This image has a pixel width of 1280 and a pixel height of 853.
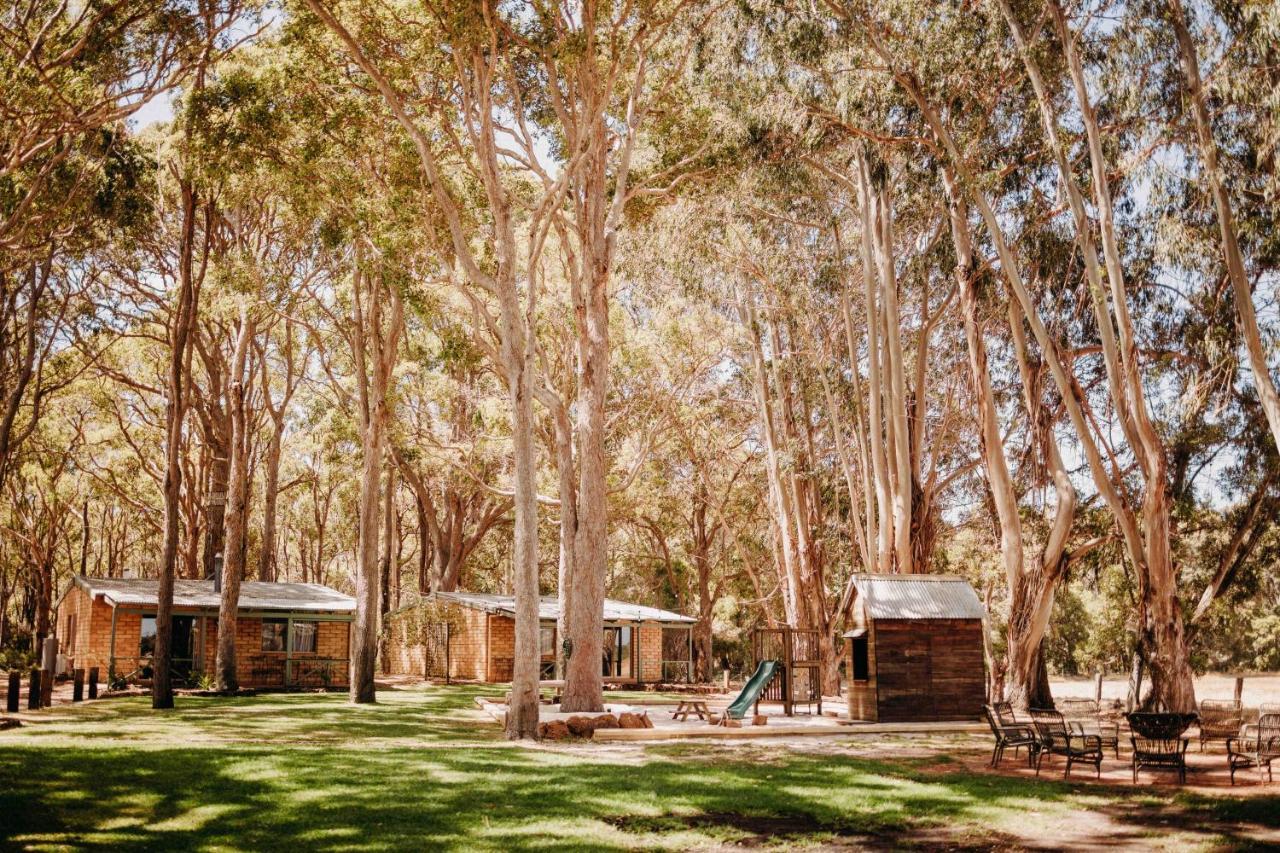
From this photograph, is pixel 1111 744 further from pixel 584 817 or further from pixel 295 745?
pixel 295 745

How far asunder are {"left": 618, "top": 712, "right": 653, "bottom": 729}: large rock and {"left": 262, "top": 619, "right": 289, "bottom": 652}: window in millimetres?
16309

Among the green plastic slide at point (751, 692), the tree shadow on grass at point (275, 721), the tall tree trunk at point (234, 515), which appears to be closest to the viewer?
the tree shadow on grass at point (275, 721)

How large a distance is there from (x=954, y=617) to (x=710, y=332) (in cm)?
1180

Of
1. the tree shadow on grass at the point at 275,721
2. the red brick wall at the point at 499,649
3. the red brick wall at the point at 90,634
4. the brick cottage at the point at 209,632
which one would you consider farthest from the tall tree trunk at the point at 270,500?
the tree shadow on grass at the point at 275,721

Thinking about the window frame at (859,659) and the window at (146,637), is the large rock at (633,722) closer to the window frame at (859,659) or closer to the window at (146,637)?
the window frame at (859,659)

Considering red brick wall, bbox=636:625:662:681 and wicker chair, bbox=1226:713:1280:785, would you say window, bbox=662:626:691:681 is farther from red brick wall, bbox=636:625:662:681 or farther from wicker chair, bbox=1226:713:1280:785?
wicker chair, bbox=1226:713:1280:785

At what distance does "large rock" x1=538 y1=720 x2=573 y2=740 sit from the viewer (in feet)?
50.9

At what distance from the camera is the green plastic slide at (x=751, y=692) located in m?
17.4

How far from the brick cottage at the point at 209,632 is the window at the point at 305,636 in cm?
3

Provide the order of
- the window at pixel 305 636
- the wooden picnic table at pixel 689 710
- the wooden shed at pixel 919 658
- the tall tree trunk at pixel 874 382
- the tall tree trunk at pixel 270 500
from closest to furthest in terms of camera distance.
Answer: the wooden shed at pixel 919 658, the wooden picnic table at pixel 689 710, the tall tree trunk at pixel 874 382, the tall tree trunk at pixel 270 500, the window at pixel 305 636

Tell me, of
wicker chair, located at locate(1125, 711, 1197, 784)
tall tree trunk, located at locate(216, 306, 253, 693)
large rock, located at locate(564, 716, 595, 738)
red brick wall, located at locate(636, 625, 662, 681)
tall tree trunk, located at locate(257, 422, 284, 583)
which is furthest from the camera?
red brick wall, located at locate(636, 625, 662, 681)

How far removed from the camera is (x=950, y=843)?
326 inches

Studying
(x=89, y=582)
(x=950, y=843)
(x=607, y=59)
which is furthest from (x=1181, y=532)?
(x=89, y=582)

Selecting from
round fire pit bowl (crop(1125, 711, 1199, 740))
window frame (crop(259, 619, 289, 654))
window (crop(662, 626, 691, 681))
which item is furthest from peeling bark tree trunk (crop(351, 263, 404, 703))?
window (crop(662, 626, 691, 681))
